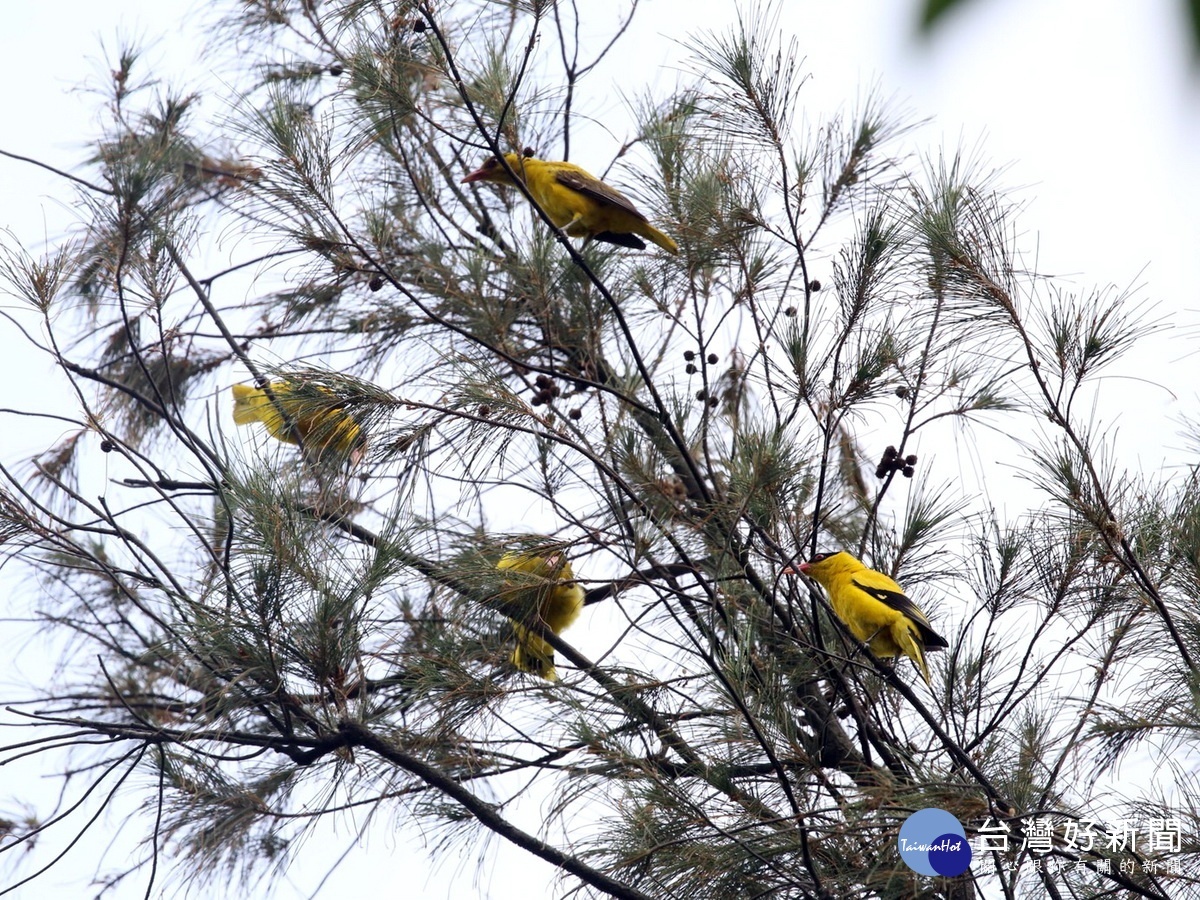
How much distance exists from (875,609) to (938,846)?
0.66m

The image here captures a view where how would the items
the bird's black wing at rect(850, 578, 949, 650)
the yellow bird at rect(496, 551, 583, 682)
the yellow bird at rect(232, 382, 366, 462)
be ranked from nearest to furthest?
the yellow bird at rect(232, 382, 366, 462)
the yellow bird at rect(496, 551, 583, 682)
the bird's black wing at rect(850, 578, 949, 650)

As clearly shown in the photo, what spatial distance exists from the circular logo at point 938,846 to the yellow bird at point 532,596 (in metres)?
0.72

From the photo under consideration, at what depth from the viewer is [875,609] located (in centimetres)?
245

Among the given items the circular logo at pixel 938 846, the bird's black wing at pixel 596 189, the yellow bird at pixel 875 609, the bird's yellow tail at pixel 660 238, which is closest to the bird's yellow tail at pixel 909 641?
the yellow bird at pixel 875 609

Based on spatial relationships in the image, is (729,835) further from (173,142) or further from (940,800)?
(173,142)

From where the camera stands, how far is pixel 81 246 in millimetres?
2812

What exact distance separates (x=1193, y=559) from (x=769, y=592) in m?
0.80

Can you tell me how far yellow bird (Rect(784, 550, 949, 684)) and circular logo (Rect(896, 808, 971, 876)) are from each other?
0.58 metres

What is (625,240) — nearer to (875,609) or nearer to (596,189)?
(596,189)

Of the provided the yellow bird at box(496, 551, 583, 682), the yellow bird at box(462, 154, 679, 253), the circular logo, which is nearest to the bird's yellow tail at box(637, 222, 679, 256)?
the yellow bird at box(462, 154, 679, 253)

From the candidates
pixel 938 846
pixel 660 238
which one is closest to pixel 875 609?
pixel 938 846

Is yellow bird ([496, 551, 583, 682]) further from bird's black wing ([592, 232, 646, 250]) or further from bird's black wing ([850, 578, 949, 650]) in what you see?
bird's black wing ([592, 232, 646, 250])

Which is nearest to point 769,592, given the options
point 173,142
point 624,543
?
point 624,543

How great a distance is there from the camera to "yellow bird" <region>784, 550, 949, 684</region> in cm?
246
